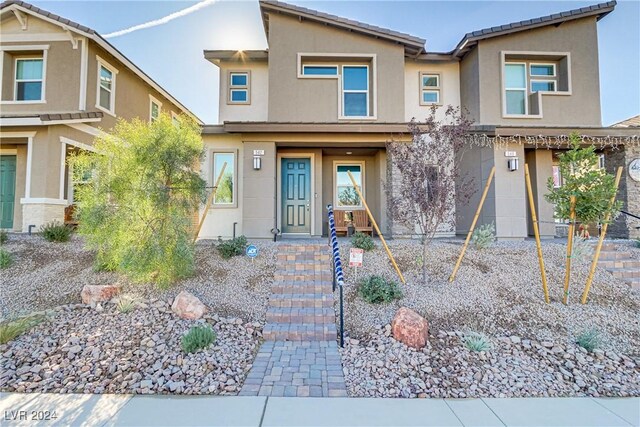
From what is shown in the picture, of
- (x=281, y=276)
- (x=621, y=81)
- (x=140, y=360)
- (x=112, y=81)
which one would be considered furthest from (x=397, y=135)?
A: (x=112, y=81)

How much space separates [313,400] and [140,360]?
225 centimetres

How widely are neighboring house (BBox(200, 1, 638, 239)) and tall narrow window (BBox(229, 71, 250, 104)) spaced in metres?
0.03

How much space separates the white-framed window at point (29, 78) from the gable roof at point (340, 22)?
7.59 m

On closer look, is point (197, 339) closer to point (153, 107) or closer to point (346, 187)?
point (346, 187)

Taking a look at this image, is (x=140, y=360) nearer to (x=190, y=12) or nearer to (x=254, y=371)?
(x=254, y=371)

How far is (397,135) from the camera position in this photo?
8.87 metres

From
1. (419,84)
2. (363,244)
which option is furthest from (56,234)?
(419,84)

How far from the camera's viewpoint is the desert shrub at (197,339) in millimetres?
3992

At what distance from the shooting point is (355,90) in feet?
31.7

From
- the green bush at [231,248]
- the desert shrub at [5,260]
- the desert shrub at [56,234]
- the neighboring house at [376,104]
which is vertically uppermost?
the neighboring house at [376,104]

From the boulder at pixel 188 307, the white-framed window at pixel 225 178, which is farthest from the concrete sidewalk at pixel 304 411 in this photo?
the white-framed window at pixel 225 178

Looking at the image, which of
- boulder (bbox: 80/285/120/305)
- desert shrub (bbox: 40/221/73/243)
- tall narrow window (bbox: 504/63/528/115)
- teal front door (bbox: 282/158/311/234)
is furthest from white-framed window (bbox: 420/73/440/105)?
desert shrub (bbox: 40/221/73/243)

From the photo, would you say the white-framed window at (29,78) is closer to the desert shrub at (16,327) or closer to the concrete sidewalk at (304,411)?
the desert shrub at (16,327)

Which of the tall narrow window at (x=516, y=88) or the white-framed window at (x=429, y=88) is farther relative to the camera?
the white-framed window at (x=429, y=88)
